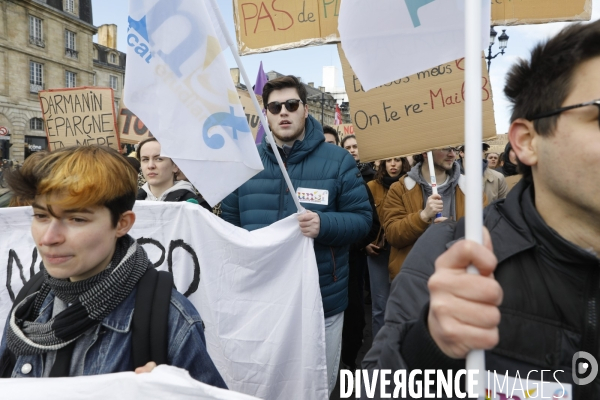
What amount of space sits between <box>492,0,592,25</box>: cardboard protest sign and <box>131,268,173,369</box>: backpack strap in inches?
96.5

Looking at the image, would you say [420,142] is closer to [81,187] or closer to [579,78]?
[579,78]

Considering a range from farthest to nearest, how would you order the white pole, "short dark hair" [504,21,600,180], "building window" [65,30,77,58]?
"building window" [65,30,77,58], the white pole, "short dark hair" [504,21,600,180]

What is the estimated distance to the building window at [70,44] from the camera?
33781mm

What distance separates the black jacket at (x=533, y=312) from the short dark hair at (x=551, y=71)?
0.24 m

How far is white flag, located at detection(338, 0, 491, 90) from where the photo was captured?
5.43ft

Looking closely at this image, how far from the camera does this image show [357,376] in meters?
1.10

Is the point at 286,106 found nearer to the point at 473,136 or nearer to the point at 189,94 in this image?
the point at 189,94

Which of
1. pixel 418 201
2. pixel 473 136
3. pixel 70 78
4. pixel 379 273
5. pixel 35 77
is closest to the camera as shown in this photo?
pixel 473 136

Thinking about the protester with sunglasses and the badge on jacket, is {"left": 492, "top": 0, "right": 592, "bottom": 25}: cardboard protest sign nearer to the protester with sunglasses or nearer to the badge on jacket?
the protester with sunglasses

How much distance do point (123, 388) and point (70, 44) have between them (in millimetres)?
39777

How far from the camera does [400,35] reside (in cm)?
172

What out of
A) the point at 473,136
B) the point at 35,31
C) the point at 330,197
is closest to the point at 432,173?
the point at 330,197

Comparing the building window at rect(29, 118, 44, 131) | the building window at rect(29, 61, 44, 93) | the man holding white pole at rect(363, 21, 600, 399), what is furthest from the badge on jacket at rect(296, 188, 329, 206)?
the building window at rect(29, 61, 44, 93)

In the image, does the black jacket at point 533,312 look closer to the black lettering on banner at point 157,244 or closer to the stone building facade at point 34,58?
the black lettering on banner at point 157,244
